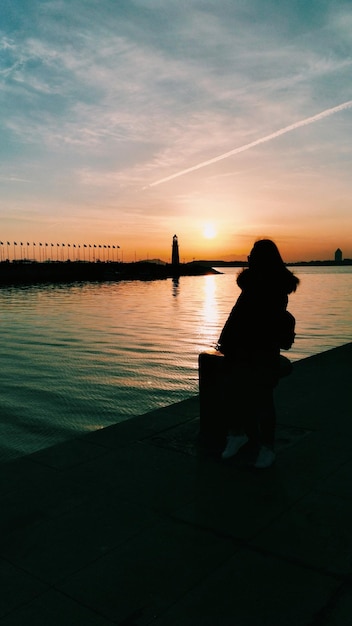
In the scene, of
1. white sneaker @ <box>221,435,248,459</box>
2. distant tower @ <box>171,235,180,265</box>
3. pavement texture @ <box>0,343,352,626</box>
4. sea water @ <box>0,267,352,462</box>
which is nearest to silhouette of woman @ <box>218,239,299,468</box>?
white sneaker @ <box>221,435,248,459</box>

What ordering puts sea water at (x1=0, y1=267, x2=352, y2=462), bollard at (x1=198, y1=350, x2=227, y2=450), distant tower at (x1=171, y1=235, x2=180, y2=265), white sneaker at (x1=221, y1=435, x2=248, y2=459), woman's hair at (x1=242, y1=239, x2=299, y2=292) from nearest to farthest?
1. woman's hair at (x1=242, y1=239, x2=299, y2=292)
2. white sneaker at (x1=221, y1=435, x2=248, y2=459)
3. bollard at (x1=198, y1=350, x2=227, y2=450)
4. sea water at (x1=0, y1=267, x2=352, y2=462)
5. distant tower at (x1=171, y1=235, x2=180, y2=265)

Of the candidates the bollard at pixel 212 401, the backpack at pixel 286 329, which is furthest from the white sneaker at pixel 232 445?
the backpack at pixel 286 329

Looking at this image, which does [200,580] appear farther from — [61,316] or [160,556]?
[61,316]

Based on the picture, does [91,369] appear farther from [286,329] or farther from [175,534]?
[175,534]

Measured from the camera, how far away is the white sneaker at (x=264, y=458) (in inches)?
164

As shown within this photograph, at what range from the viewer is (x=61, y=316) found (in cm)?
3022

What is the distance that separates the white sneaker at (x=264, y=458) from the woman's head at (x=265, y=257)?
5.04 ft

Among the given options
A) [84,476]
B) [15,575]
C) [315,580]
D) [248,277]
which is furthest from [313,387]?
[15,575]

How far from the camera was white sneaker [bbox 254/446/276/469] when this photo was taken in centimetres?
416

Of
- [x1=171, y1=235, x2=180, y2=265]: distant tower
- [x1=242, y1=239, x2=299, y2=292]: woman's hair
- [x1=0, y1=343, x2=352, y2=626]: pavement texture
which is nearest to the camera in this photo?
[x1=0, y1=343, x2=352, y2=626]: pavement texture

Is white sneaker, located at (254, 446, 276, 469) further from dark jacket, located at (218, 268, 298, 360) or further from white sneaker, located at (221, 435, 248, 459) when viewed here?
dark jacket, located at (218, 268, 298, 360)

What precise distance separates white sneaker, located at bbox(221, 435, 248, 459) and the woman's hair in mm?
1402

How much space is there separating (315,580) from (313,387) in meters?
4.48

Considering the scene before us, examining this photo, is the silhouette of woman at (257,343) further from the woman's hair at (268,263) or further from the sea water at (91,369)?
the sea water at (91,369)
